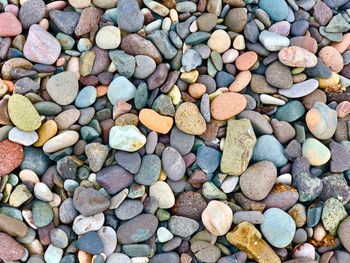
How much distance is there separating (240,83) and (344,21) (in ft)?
1.06

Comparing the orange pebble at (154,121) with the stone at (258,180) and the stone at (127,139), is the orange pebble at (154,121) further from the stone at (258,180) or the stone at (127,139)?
the stone at (258,180)

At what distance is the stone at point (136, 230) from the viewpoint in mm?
1004

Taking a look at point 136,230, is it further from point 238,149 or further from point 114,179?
point 238,149

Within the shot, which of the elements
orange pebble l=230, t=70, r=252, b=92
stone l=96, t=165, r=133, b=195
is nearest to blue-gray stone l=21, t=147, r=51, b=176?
stone l=96, t=165, r=133, b=195

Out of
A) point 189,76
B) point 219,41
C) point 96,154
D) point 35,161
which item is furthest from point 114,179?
point 219,41

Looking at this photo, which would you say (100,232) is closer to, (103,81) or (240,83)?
(103,81)

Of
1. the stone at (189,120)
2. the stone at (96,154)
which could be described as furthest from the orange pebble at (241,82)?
the stone at (96,154)

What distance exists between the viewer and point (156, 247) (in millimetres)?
1026

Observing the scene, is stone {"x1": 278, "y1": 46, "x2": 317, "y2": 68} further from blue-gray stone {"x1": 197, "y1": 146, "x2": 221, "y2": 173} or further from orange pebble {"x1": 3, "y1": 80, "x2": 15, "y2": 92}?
orange pebble {"x1": 3, "y1": 80, "x2": 15, "y2": 92}

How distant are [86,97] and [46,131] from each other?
117 millimetres

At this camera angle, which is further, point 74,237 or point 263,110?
point 263,110

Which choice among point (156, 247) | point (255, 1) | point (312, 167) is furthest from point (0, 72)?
point (312, 167)

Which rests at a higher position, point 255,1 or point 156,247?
point 255,1

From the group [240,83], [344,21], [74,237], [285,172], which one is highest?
[344,21]
